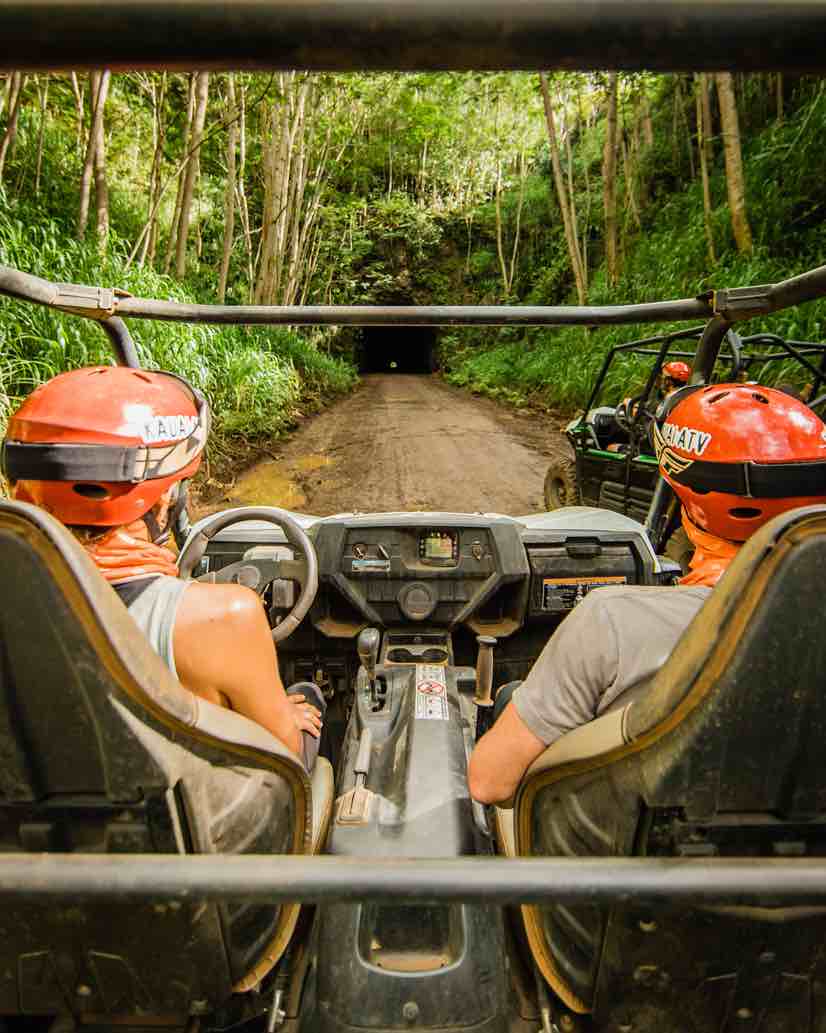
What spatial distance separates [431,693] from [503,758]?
93 centimetres

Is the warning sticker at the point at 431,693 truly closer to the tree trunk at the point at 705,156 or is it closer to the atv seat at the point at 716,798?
the atv seat at the point at 716,798

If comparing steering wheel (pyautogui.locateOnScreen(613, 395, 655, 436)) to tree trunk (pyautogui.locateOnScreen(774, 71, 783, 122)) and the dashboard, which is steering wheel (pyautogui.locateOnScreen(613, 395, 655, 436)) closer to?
the dashboard

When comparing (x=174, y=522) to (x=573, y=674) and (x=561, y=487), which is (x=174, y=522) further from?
(x=561, y=487)

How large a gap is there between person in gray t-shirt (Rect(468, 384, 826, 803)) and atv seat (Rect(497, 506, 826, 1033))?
0.32 ft

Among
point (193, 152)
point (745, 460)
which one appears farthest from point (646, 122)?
point (745, 460)

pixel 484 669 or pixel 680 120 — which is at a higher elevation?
pixel 680 120

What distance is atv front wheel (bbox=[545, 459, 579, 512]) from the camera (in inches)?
264

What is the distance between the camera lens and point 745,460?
124cm

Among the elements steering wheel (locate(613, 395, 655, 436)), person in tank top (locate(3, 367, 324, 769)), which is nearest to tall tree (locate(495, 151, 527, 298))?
steering wheel (locate(613, 395, 655, 436))

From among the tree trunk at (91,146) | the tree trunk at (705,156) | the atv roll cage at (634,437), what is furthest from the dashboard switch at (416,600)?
the tree trunk at (705,156)

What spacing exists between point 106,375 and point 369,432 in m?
10.1

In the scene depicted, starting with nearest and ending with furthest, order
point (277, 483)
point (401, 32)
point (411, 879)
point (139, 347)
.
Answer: point (401, 32)
point (411, 879)
point (139, 347)
point (277, 483)

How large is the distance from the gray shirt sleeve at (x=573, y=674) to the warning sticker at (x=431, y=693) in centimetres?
88

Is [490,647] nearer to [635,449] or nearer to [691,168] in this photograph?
[635,449]
